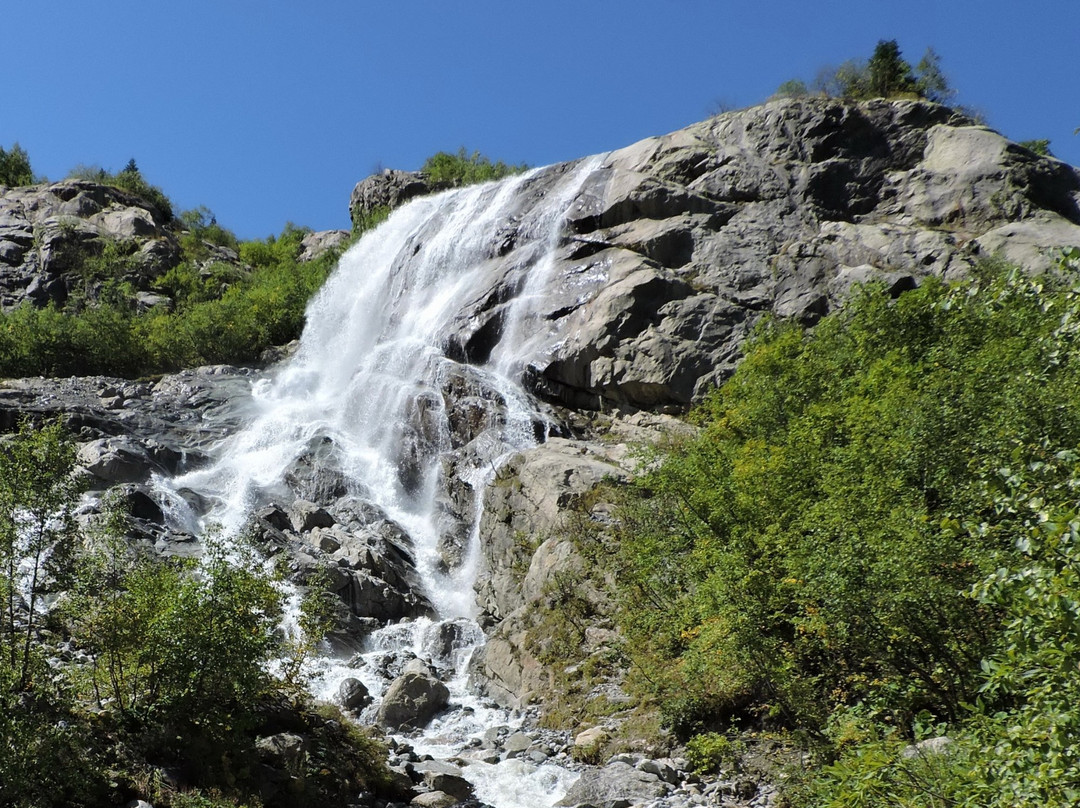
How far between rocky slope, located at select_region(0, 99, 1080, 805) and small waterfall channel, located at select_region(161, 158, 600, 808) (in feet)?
0.95

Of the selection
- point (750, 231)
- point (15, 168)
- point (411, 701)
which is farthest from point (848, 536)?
point (15, 168)

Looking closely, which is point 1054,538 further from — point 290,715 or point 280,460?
point 280,460

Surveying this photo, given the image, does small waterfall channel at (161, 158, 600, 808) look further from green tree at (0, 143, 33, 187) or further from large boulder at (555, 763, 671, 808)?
green tree at (0, 143, 33, 187)

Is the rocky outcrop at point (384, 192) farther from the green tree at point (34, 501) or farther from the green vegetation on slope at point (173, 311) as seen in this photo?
the green tree at point (34, 501)

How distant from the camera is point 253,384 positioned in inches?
1516

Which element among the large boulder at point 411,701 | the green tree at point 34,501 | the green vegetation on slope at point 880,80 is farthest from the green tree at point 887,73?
the green tree at point 34,501

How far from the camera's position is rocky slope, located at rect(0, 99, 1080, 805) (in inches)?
870

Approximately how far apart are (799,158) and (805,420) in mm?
23973

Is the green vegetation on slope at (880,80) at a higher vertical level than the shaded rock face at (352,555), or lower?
higher

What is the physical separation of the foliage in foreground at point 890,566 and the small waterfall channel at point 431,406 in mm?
3885

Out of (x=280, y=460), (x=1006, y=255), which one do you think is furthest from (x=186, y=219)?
(x=1006, y=255)

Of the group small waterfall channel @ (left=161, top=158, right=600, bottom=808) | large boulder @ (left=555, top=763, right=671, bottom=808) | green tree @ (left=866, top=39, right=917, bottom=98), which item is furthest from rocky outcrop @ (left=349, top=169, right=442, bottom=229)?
large boulder @ (left=555, top=763, right=671, bottom=808)

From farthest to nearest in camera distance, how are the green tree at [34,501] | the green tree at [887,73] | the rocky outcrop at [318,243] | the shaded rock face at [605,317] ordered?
the rocky outcrop at [318,243], the green tree at [887,73], the shaded rock face at [605,317], the green tree at [34,501]

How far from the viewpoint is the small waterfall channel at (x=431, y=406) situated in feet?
63.9
